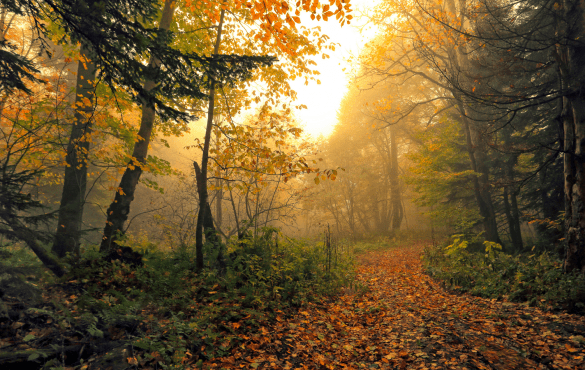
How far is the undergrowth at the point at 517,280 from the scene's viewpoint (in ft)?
17.3

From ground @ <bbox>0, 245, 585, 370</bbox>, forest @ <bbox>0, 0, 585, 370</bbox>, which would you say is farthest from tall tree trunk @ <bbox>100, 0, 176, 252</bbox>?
ground @ <bbox>0, 245, 585, 370</bbox>

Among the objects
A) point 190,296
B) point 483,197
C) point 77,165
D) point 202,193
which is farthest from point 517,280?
point 77,165

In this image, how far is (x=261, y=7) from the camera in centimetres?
490

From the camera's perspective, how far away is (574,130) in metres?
6.21

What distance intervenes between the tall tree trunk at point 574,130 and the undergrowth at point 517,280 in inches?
24.0

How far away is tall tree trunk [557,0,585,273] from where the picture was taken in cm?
595

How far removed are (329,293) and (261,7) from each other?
259 inches

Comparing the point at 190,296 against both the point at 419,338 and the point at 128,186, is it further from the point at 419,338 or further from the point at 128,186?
A: the point at 419,338

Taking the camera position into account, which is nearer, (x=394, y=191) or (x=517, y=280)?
(x=517, y=280)

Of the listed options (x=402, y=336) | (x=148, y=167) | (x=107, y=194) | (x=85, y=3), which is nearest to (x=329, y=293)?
(x=402, y=336)

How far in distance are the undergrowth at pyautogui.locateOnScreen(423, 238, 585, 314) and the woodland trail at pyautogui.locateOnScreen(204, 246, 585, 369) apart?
0.41m

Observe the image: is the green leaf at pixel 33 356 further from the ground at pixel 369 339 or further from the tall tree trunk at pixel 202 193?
the tall tree trunk at pixel 202 193

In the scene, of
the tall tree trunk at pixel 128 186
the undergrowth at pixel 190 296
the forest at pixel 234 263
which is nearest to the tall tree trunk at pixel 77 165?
the forest at pixel 234 263

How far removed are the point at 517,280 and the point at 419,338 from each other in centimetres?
353
